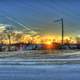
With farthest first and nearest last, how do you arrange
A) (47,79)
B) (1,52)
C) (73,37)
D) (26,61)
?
(26,61) < (1,52) < (73,37) < (47,79)

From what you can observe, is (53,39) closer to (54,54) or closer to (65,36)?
(65,36)

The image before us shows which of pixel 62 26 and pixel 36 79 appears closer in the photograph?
pixel 36 79

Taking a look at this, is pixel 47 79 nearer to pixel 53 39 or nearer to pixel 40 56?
pixel 53 39

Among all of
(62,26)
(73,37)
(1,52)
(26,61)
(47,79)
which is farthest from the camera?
(26,61)

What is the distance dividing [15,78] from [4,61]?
21.8ft

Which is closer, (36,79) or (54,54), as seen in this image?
(36,79)

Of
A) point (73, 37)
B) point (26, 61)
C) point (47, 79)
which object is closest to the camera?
point (47, 79)

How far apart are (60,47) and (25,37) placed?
1172 millimetres

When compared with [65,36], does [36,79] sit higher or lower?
lower

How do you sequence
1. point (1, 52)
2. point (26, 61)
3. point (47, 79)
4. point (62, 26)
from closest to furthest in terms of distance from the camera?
point (47, 79)
point (62, 26)
point (1, 52)
point (26, 61)

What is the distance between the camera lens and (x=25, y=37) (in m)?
11.9

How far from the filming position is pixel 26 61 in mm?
14305

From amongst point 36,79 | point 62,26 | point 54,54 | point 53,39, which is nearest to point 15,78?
point 36,79

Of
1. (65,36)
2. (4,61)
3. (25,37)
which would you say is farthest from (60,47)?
(4,61)
